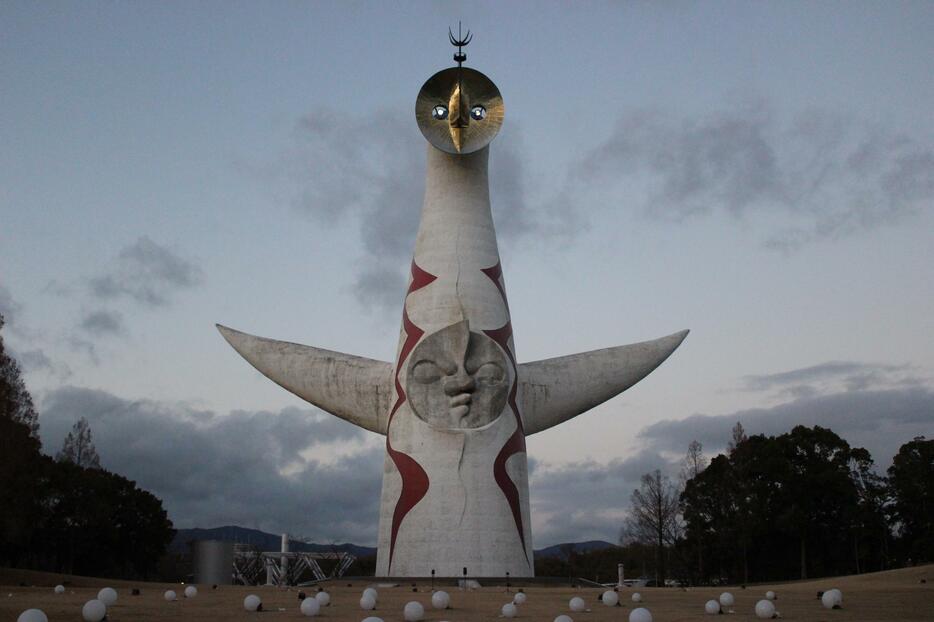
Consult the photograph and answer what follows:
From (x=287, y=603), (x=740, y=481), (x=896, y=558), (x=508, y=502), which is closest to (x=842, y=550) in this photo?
(x=896, y=558)

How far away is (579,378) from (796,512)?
16453 millimetres

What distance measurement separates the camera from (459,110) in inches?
891

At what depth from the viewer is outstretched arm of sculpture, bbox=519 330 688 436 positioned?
23.8m

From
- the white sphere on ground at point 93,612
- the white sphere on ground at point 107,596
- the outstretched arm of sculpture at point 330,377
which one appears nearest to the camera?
the white sphere on ground at point 93,612

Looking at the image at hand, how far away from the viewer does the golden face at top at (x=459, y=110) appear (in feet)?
74.6

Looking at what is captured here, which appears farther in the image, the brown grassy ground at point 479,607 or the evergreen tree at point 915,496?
the evergreen tree at point 915,496

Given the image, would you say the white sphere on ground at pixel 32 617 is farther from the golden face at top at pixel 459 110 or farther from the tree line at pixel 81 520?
the tree line at pixel 81 520

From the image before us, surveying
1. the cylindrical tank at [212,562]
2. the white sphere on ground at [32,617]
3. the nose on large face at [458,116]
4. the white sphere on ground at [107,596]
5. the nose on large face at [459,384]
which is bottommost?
the cylindrical tank at [212,562]

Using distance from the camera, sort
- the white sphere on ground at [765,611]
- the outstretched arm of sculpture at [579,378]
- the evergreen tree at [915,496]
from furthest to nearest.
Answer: the evergreen tree at [915,496]
the outstretched arm of sculpture at [579,378]
the white sphere on ground at [765,611]

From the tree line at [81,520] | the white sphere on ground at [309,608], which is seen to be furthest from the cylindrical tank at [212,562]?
the white sphere on ground at [309,608]

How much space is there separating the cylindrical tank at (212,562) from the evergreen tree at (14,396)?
637cm

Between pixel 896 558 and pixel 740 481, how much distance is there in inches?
251

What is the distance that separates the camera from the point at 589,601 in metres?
14.0

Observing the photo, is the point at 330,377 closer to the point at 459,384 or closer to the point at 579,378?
the point at 459,384
